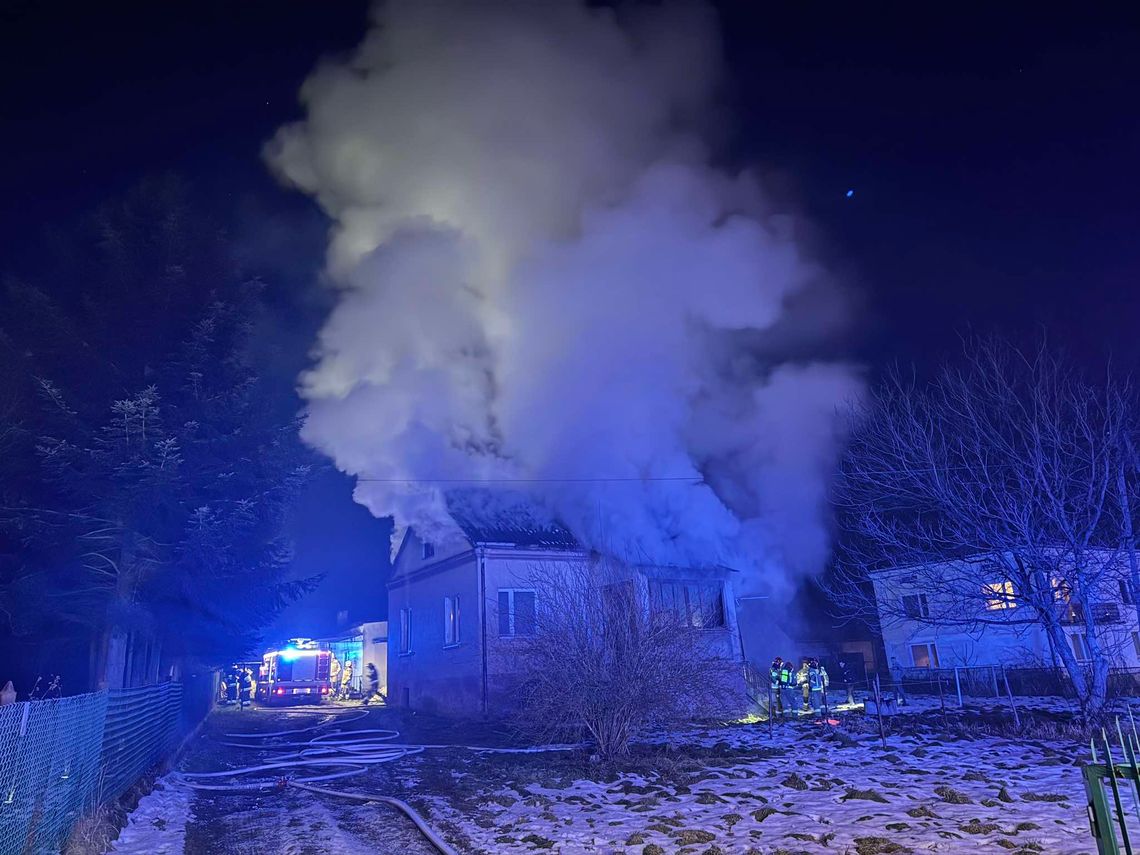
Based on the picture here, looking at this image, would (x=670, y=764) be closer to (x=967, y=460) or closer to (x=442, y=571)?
(x=967, y=460)

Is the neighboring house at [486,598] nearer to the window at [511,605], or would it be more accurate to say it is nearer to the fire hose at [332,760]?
the window at [511,605]

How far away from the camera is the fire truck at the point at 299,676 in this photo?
3547cm

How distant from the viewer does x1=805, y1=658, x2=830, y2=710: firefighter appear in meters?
19.7

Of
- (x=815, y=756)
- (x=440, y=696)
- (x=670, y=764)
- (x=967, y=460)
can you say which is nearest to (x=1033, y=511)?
(x=967, y=460)

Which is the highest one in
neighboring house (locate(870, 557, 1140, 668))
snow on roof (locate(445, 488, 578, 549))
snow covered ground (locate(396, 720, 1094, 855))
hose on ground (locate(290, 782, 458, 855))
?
snow on roof (locate(445, 488, 578, 549))

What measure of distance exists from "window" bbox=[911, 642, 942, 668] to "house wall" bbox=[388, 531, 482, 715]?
19780 millimetres

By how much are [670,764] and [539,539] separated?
1130 centimetres

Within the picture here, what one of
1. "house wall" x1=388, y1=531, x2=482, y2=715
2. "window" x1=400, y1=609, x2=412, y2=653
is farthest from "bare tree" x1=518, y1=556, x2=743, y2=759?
"window" x1=400, y1=609, x2=412, y2=653

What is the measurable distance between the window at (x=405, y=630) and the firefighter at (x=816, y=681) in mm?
13648

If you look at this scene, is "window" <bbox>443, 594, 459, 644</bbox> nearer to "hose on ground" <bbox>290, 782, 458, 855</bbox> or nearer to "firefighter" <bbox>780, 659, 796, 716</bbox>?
"firefighter" <bbox>780, 659, 796, 716</bbox>

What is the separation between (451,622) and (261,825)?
13455 millimetres

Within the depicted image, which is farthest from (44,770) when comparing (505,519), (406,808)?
(505,519)

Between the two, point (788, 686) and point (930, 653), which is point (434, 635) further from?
point (930, 653)

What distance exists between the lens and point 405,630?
26516 millimetres
